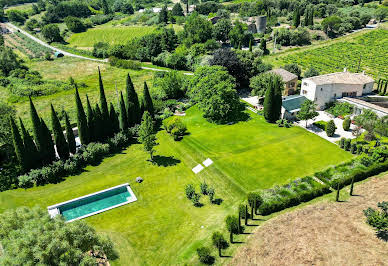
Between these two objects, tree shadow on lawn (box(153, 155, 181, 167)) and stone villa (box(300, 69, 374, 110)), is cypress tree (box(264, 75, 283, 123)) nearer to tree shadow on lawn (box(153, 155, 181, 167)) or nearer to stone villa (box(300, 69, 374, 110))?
stone villa (box(300, 69, 374, 110))

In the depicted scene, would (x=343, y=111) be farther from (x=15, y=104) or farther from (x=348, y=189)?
(x=15, y=104)

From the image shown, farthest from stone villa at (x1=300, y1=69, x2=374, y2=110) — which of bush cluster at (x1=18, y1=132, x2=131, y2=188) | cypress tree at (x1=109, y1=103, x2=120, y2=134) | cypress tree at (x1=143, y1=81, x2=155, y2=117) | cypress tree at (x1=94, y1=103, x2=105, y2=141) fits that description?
cypress tree at (x1=94, y1=103, x2=105, y2=141)

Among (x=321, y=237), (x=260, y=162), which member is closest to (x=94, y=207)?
(x=260, y=162)

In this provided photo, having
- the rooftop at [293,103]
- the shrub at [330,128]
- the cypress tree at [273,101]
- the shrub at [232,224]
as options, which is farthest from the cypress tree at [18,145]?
the shrub at [330,128]

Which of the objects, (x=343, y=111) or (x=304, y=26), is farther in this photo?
(x=304, y=26)

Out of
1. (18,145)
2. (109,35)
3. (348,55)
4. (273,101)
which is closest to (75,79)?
(18,145)

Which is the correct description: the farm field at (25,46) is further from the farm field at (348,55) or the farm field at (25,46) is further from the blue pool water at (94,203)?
the blue pool water at (94,203)
